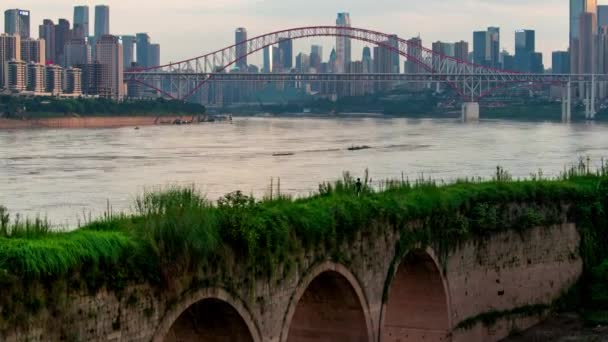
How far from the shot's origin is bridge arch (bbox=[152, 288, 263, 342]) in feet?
25.2

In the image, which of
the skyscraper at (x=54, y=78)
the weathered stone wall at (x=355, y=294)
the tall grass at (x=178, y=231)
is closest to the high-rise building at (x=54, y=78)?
the skyscraper at (x=54, y=78)

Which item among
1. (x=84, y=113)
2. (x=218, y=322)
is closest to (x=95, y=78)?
(x=84, y=113)

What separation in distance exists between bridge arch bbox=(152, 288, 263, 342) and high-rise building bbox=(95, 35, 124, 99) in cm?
7556

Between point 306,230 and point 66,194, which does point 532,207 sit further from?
point 66,194

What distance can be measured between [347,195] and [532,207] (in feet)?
9.79

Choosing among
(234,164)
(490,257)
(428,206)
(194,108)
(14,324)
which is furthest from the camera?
(194,108)

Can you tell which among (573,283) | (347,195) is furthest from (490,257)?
(347,195)

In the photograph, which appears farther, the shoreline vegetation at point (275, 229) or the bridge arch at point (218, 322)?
the bridge arch at point (218, 322)

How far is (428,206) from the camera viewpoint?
1027 centimetres

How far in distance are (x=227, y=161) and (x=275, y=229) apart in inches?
904

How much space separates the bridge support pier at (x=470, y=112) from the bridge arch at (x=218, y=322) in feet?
215

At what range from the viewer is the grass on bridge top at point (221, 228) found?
6.42m

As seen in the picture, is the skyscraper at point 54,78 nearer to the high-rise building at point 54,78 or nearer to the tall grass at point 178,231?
the high-rise building at point 54,78

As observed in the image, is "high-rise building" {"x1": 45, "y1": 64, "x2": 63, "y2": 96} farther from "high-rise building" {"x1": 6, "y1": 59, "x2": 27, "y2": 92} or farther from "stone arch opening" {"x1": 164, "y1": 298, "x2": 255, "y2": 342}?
"stone arch opening" {"x1": 164, "y1": 298, "x2": 255, "y2": 342}
